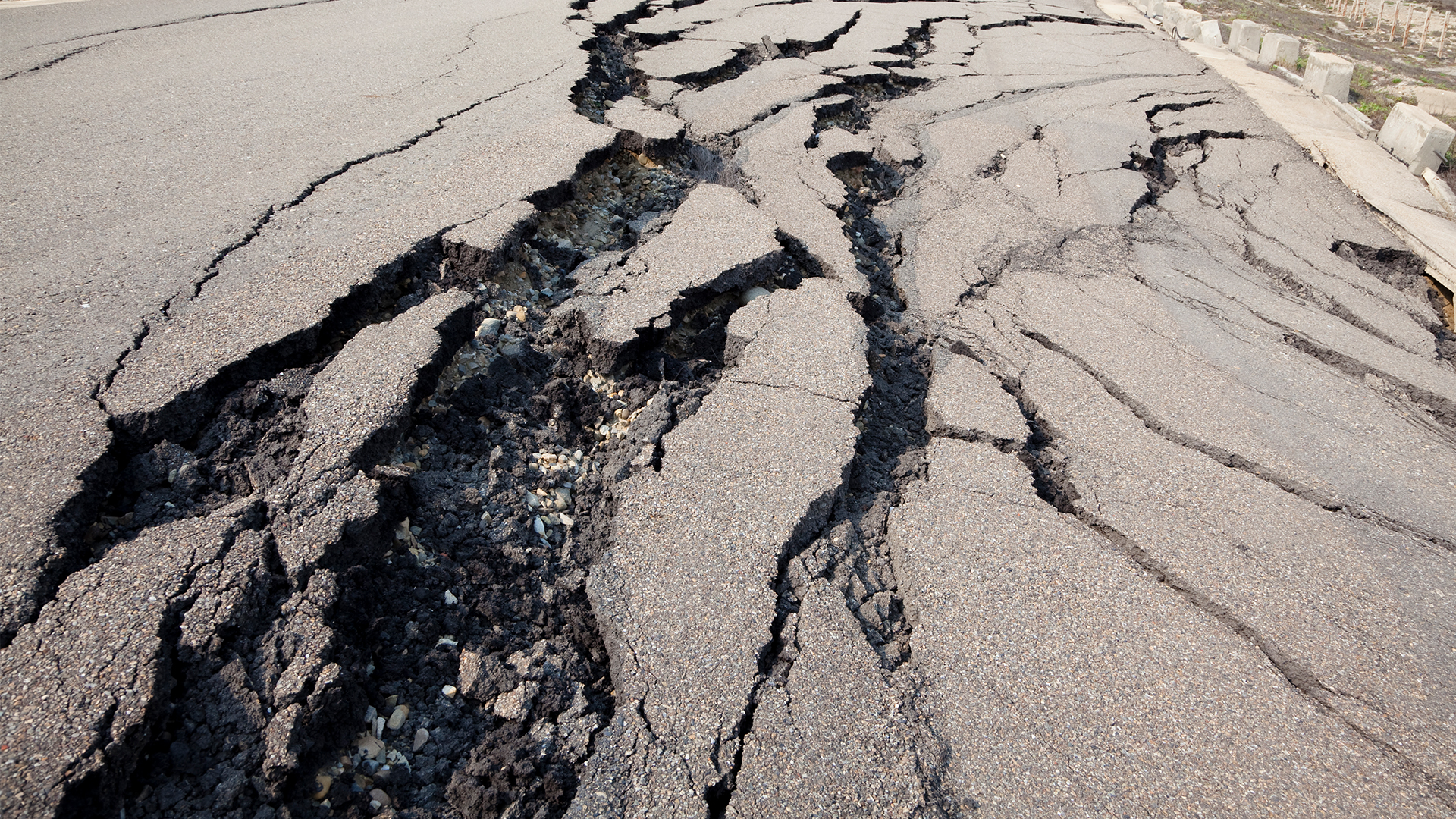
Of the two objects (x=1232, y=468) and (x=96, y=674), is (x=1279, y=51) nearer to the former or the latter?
(x=1232, y=468)

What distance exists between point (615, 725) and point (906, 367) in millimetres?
2133

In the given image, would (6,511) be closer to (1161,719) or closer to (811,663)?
(811,663)

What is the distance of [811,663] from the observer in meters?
1.99

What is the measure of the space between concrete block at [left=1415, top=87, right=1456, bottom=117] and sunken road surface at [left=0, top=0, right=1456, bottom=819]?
5.46 metres

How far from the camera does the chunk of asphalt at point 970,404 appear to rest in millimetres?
2914

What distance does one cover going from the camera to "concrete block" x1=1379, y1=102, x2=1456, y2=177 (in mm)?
5875

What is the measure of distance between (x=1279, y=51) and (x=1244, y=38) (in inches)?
25.1

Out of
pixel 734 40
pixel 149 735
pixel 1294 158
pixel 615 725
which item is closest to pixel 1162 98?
pixel 1294 158

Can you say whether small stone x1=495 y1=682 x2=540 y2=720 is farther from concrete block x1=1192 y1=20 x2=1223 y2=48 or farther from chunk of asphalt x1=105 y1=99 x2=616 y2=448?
concrete block x1=1192 y1=20 x2=1223 y2=48

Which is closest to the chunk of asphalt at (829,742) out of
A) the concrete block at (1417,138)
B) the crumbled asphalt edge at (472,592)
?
the crumbled asphalt edge at (472,592)

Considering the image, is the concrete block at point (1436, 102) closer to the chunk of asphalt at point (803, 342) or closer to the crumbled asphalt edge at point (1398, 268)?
the crumbled asphalt edge at point (1398, 268)

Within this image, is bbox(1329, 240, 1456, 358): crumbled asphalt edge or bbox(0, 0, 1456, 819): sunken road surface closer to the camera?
bbox(0, 0, 1456, 819): sunken road surface

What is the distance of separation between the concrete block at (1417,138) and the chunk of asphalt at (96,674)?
8.32 meters

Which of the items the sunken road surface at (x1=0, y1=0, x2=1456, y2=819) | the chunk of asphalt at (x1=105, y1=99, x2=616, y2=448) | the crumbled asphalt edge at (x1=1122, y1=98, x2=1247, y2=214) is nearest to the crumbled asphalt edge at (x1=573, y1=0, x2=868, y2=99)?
the sunken road surface at (x1=0, y1=0, x2=1456, y2=819)
